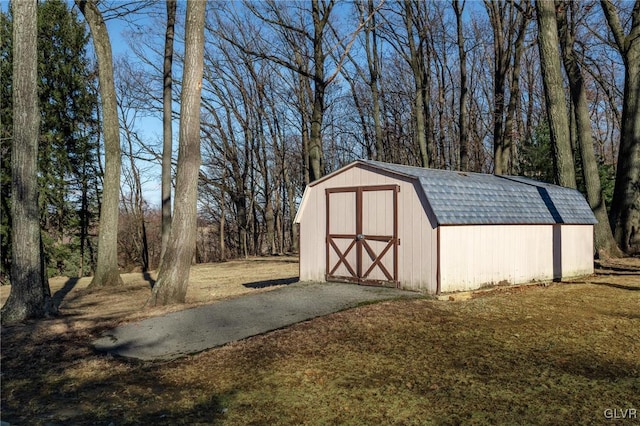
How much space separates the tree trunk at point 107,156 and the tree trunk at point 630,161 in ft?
55.6

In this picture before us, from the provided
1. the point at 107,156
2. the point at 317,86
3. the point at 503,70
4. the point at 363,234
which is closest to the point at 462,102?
the point at 503,70

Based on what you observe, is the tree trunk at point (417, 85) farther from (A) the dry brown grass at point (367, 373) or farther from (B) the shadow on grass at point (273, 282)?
(A) the dry brown grass at point (367, 373)

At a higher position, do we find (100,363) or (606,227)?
(606,227)

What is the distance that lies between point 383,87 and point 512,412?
106 ft

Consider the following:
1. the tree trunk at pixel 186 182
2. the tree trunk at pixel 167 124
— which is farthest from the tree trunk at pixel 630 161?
the tree trunk at pixel 167 124

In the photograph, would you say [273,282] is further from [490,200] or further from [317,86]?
[317,86]

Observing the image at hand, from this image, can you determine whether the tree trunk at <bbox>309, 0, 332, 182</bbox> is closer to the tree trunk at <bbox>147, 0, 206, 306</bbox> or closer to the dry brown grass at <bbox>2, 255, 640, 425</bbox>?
the tree trunk at <bbox>147, 0, 206, 306</bbox>

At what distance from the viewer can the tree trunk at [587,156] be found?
16688mm

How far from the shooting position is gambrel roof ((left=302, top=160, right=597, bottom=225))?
1022 centimetres

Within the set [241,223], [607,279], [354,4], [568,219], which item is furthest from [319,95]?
[241,223]

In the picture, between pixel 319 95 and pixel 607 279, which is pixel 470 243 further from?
pixel 319 95

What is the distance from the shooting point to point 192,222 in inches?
408

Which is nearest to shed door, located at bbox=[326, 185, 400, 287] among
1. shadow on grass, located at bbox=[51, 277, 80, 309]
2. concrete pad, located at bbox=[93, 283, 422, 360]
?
concrete pad, located at bbox=[93, 283, 422, 360]

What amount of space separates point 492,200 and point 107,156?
36.8 feet
